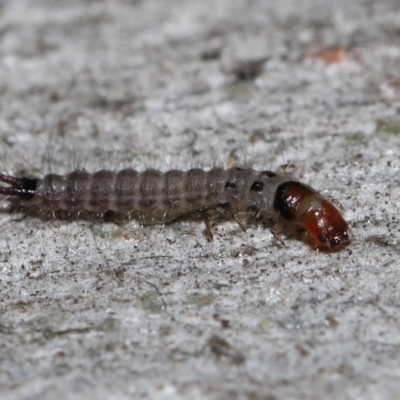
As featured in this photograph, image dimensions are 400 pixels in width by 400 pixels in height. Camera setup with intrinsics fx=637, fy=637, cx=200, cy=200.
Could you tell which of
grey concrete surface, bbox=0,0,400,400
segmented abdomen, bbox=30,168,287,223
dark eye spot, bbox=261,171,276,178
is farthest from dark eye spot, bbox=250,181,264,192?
grey concrete surface, bbox=0,0,400,400

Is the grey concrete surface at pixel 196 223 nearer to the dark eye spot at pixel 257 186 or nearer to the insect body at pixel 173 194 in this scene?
the insect body at pixel 173 194

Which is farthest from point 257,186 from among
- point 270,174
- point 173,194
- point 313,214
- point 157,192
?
point 157,192

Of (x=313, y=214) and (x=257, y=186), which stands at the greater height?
A: (x=257, y=186)

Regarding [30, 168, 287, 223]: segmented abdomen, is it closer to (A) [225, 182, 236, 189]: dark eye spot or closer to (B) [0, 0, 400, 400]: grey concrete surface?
(A) [225, 182, 236, 189]: dark eye spot

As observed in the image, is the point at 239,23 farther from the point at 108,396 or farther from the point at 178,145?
the point at 108,396

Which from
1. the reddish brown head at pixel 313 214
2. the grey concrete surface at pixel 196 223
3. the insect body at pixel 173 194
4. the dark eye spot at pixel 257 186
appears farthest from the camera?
the dark eye spot at pixel 257 186

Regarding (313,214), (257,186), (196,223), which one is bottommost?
(196,223)

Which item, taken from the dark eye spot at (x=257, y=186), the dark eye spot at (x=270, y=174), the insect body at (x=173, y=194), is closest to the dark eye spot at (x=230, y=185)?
the insect body at (x=173, y=194)

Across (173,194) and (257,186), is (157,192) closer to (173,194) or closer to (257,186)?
(173,194)
